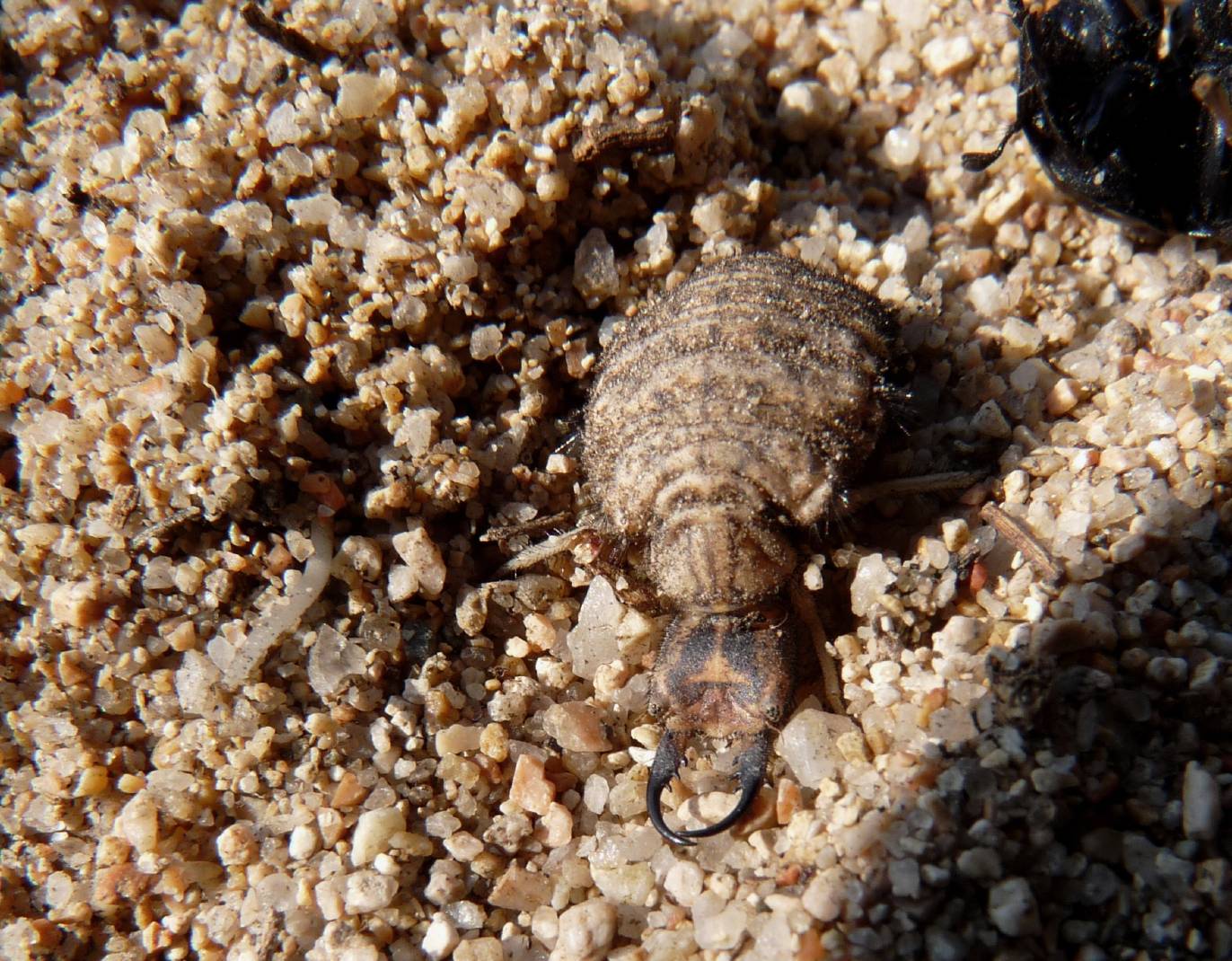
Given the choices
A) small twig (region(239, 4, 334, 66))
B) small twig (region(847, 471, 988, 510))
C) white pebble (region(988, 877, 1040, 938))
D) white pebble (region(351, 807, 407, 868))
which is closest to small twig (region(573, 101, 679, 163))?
small twig (region(239, 4, 334, 66))

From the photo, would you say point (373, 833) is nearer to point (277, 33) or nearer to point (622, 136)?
point (622, 136)

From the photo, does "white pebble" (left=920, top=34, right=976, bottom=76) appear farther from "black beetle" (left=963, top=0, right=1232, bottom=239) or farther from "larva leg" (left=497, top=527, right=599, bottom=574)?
"larva leg" (left=497, top=527, right=599, bottom=574)

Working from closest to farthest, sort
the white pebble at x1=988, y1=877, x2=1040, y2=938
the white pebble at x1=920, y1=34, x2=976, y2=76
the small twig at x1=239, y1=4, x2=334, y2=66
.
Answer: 1. the white pebble at x1=988, y1=877, x2=1040, y2=938
2. the small twig at x1=239, y1=4, x2=334, y2=66
3. the white pebble at x1=920, y1=34, x2=976, y2=76

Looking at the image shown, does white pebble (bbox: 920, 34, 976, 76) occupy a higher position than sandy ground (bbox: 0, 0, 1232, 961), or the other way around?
white pebble (bbox: 920, 34, 976, 76)

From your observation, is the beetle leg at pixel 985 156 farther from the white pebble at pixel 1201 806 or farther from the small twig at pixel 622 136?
the white pebble at pixel 1201 806

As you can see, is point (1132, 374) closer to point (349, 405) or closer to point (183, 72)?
point (349, 405)

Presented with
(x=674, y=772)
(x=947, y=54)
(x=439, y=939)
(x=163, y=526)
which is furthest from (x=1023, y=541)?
(x=163, y=526)
